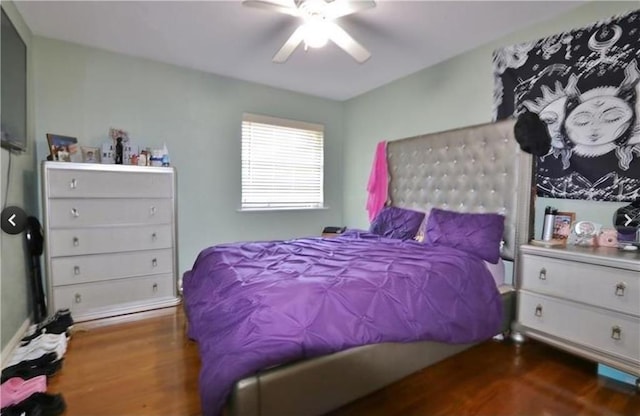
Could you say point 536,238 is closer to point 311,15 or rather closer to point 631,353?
point 631,353

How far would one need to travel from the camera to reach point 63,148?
8.57ft

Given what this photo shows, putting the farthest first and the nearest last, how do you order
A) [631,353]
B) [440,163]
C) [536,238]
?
[440,163]
[536,238]
[631,353]

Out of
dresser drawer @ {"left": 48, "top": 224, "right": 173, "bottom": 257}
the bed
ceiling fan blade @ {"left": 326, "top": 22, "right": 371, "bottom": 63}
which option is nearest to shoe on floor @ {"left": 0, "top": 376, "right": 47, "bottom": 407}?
the bed

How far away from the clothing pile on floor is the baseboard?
0.03 metres

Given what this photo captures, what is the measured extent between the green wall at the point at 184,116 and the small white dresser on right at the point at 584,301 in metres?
2.71

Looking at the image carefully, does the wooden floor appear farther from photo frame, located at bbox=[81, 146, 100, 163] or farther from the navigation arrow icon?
photo frame, located at bbox=[81, 146, 100, 163]

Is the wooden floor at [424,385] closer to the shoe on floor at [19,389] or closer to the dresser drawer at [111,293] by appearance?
the shoe on floor at [19,389]

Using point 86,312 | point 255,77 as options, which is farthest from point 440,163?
point 86,312

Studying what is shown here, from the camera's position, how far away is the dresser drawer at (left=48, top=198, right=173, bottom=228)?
8.21ft

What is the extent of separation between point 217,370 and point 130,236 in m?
2.02

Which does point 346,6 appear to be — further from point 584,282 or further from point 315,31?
point 584,282

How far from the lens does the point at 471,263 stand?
2.11 metres

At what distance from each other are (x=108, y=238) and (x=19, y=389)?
1.30 meters

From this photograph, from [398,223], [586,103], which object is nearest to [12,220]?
[398,223]
